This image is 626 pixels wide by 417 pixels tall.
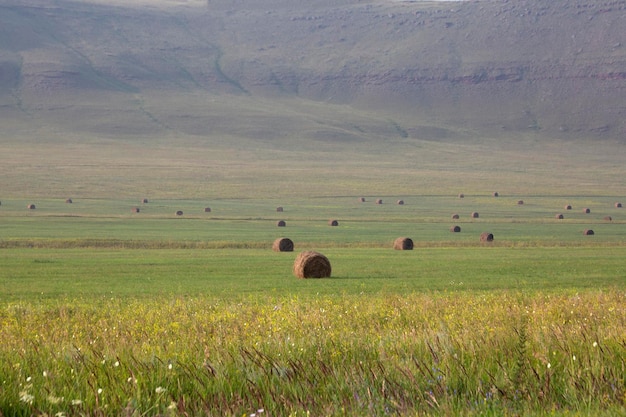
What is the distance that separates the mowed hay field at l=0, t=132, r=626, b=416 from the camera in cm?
798

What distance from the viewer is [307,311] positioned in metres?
14.9

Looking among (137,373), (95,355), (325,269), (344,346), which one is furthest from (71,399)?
(325,269)

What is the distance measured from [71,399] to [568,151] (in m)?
188

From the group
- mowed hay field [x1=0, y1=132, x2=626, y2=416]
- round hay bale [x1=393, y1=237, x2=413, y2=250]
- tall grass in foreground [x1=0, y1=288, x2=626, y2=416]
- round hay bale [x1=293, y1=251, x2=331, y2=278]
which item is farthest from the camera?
round hay bale [x1=393, y1=237, x2=413, y2=250]

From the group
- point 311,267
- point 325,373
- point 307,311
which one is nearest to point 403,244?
point 311,267

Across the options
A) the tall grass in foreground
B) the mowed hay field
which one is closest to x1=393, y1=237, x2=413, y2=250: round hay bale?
the mowed hay field

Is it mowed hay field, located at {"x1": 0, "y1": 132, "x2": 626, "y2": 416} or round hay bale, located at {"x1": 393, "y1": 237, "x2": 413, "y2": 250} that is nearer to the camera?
mowed hay field, located at {"x1": 0, "y1": 132, "x2": 626, "y2": 416}

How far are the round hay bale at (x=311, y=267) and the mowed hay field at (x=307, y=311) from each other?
2.21 feet

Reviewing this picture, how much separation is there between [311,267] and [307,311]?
1604 cm

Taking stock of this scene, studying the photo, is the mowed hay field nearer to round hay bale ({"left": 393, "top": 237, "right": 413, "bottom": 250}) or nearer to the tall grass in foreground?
the tall grass in foreground

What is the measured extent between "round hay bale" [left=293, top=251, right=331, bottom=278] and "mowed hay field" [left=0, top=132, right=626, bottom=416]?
674 mm

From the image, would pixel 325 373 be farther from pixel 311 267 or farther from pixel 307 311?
pixel 311 267

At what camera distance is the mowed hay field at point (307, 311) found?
7.98 m

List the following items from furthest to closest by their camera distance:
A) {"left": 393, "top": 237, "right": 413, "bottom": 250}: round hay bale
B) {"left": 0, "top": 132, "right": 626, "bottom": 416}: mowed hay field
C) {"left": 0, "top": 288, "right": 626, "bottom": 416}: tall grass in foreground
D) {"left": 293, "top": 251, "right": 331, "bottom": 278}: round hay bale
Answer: {"left": 393, "top": 237, "right": 413, "bottom": 250}: round hay bale, {"left": 293, "top": 251, "right": 331, "bottom": 278}: round hay bale, {"left": 0, "top": 132, "right": 626, "bottom": 416}: mowed hay field, {"left": 0, "top": 288, "right": 626, "bottom": 416}: tall grass in foreground
